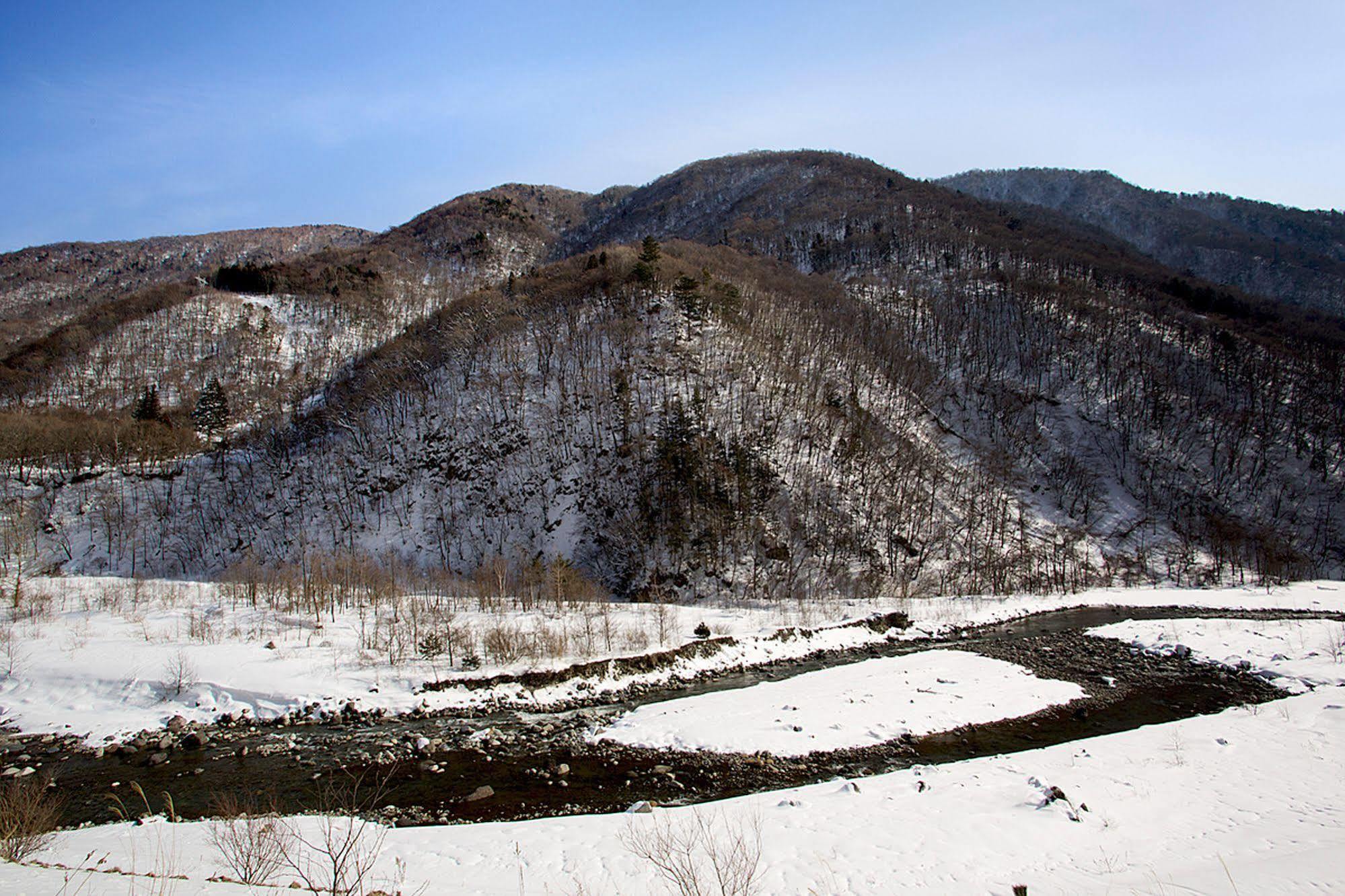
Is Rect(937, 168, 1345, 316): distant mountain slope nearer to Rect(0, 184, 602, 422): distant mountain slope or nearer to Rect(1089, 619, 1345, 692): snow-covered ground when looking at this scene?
Rect(1089, 619, 1345, 692): snow-covered ground

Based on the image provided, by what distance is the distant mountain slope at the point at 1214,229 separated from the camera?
393ft

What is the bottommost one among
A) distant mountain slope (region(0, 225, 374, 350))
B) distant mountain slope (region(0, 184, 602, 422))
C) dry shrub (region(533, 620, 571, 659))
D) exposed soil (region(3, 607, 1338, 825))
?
exposed soil (region(3, 607, 1338, 825))

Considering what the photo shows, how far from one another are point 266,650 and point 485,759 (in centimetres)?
963

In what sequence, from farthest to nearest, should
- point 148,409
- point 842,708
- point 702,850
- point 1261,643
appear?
point 148,409
point 1261,643
point 842,708
point 702,850

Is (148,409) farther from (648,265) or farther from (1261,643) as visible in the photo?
(1261,643)

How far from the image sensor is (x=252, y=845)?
6742 millimetres

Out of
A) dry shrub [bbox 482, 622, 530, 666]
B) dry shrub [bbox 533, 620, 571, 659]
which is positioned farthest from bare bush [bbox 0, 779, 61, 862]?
dry shrub [bbox 533, 620, 571, 659]

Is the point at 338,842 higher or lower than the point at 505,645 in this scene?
higher

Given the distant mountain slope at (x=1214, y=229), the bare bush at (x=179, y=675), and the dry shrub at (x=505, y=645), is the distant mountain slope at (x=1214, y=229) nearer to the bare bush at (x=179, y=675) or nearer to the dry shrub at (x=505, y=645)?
the dry shrub at (x=505, y=645)

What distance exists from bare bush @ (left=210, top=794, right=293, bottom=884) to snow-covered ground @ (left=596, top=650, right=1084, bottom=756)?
7.67 metres

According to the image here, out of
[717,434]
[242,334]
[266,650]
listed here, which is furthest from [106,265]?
[266,650]

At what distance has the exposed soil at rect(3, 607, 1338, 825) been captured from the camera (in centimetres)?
1154

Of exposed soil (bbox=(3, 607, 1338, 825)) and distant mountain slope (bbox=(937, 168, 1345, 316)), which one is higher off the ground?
distant mountain slope (bbox=(937, 168, 1345, 316))

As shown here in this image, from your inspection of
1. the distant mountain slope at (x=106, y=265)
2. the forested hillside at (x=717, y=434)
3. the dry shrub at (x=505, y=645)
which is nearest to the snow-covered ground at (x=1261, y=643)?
the forested hillside at (x=717, y=434)
